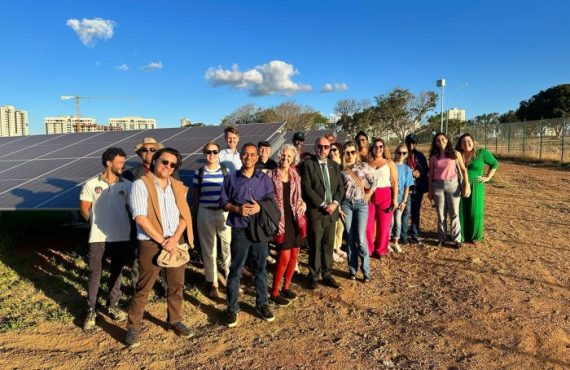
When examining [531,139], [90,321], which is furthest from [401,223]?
[531,139]

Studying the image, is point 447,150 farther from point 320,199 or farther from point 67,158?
point 67,158

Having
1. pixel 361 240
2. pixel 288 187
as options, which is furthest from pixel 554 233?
pixel 288 187

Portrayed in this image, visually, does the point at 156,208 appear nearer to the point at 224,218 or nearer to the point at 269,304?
the point at 224,218

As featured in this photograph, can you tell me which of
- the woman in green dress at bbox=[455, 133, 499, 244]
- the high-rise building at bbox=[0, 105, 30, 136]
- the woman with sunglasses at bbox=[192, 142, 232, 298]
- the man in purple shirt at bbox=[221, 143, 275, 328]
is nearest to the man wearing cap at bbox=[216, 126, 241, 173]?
the woman with sunglasses at bbox=[192, 142, 232, 298]

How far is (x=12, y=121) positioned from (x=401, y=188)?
288 ft

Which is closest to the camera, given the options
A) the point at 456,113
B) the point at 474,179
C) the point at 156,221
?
the point at 156,221

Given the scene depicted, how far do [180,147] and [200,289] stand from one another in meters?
3.63

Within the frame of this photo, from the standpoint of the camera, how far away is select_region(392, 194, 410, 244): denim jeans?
6426mm

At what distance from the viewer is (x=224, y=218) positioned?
4.53 metres

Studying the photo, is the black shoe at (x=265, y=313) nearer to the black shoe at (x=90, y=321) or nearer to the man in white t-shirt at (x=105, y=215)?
the man in white t-shirt at (x=105, y=215)

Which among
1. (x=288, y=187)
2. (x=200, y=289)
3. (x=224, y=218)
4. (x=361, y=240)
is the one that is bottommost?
(x=200, y=289)

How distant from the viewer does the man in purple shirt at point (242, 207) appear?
3822 mm

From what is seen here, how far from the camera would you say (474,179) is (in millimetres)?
6379

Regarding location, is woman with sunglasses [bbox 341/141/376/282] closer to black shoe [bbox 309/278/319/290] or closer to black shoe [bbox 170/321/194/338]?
black shoe [bbox 309/278/319/290]
